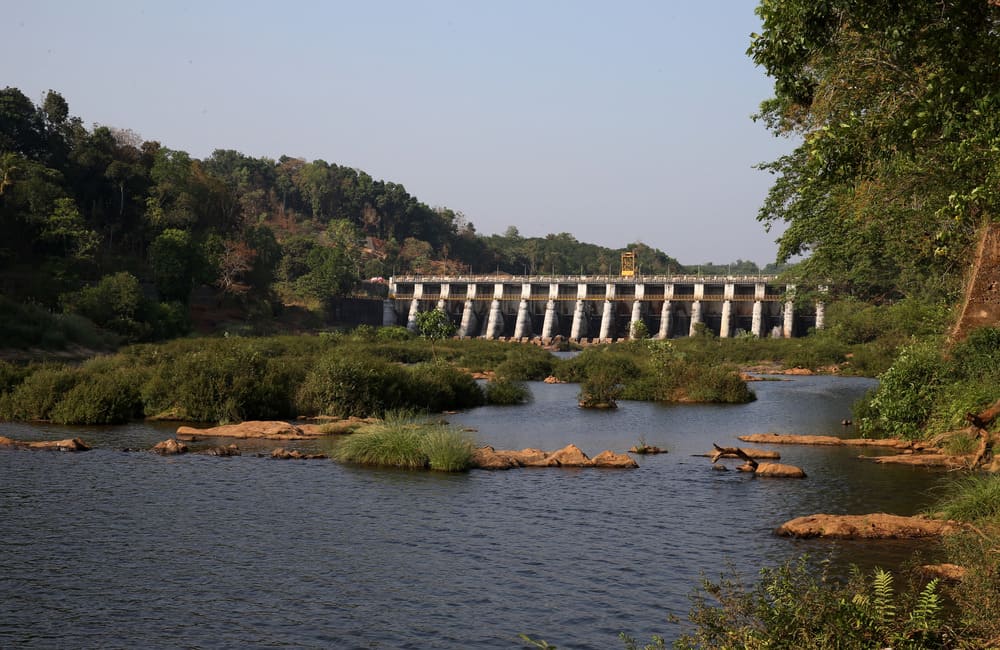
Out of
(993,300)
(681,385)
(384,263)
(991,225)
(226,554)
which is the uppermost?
(384,263)

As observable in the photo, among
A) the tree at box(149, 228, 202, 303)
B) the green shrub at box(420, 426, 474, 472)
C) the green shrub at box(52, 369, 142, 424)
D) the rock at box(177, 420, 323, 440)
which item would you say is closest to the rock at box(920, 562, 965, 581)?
the green shrub at box(420, 426, 474, 472)

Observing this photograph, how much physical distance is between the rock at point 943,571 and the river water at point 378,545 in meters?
1.34

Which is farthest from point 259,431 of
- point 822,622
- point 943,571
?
point 822,622

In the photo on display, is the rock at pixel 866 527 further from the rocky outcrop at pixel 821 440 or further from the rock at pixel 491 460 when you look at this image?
the rocky outcrop at pixel 821 440

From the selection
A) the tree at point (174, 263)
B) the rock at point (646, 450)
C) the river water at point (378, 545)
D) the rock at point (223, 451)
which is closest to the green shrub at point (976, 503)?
the river water at point (378, 545)

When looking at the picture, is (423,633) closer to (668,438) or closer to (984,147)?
(984,147)

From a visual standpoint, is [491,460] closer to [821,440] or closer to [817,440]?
[817,440]

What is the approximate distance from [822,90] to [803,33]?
4.43 m

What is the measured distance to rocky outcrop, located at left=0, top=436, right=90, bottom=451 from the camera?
28188 mm

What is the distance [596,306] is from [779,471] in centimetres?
12007

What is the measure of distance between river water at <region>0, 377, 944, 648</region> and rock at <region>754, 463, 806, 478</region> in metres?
0.56

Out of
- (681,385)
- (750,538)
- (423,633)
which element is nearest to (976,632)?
(423,633)

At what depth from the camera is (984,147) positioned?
16734 millimetres

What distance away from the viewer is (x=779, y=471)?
26188 mm
